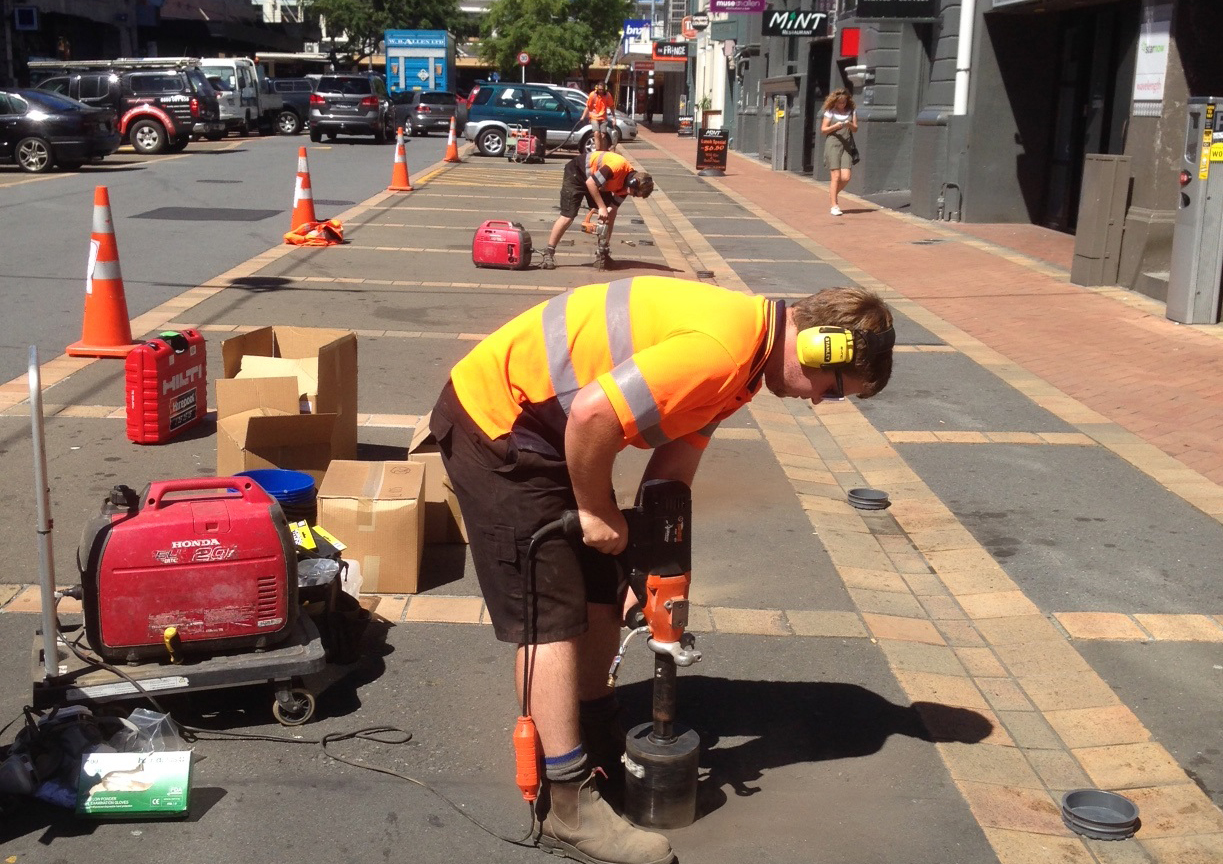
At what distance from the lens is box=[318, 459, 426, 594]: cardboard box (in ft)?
15.4

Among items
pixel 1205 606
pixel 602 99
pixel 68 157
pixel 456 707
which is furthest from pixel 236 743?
pixel 602 99

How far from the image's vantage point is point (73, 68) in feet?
114

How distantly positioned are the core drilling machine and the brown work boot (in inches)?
4.7

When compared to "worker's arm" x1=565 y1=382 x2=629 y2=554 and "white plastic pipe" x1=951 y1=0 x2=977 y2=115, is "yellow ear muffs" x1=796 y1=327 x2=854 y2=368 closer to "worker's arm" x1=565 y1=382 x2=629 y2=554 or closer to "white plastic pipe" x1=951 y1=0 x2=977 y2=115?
"worker's arm" x1=565 y1=382 x2=629 y2=554

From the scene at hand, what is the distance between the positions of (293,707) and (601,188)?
9.43m

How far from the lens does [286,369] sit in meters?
5.93

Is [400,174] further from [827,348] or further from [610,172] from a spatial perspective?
[827,348]

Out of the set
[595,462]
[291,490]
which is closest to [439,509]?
[291,490]

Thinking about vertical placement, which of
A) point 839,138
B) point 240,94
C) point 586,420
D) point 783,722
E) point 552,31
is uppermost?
point 552,31

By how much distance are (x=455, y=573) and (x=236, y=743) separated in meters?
1.45

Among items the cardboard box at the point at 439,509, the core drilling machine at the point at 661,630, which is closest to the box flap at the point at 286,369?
the cardboard box at the point at 439,509

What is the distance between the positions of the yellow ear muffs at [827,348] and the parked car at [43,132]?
76.0 feet

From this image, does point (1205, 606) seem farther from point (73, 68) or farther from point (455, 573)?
point (73, 68)

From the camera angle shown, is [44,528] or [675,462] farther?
[44,528]
